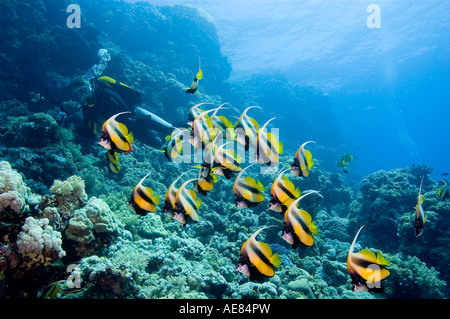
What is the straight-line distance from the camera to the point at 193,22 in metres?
23.2

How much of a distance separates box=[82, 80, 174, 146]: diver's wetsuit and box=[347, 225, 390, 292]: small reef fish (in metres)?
7.72

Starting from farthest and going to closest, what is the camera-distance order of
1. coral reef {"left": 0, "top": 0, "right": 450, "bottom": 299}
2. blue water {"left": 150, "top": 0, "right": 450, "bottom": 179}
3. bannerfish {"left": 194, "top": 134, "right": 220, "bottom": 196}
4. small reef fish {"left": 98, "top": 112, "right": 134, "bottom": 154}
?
blue water {"left": 150, "top": 0, "right": 450, "bottom": 179} < coral reef {"left": 0, "top": 0, "right": 450, "bottom": 299} < bannerfish {"left": 194, "top": 134, "right": 220, "bottom": 196} < small reef fish {"left": 98, "top": 112, "right": 134, "bottom": 154}

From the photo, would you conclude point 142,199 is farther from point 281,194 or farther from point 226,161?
point 281,194

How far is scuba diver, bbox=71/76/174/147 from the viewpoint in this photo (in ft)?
26.6

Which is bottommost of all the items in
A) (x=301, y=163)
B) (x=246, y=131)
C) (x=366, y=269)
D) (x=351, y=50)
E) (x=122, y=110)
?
(x=122, y=110)

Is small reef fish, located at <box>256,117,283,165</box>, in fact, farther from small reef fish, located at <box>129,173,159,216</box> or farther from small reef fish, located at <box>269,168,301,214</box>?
small reef fish, located at <box>129,173,159,216</box>

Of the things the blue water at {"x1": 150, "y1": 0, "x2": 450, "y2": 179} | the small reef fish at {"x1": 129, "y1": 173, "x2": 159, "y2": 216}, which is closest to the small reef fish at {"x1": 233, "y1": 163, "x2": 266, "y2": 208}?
the small reef fish at {"x1": 129, "y1": 173, "x2": 159, "y2": 216}

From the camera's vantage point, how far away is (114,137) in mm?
2502

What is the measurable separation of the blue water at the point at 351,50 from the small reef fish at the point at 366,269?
34.7 meters

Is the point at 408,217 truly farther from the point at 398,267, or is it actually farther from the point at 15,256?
the point at 15,256

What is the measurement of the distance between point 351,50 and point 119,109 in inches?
1644

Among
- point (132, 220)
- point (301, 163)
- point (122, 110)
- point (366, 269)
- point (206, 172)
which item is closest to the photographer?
point (366, 269)

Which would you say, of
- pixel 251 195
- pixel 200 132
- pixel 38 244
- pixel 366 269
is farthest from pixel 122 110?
pixel 366 269

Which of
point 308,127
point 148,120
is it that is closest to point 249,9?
point 308,127
